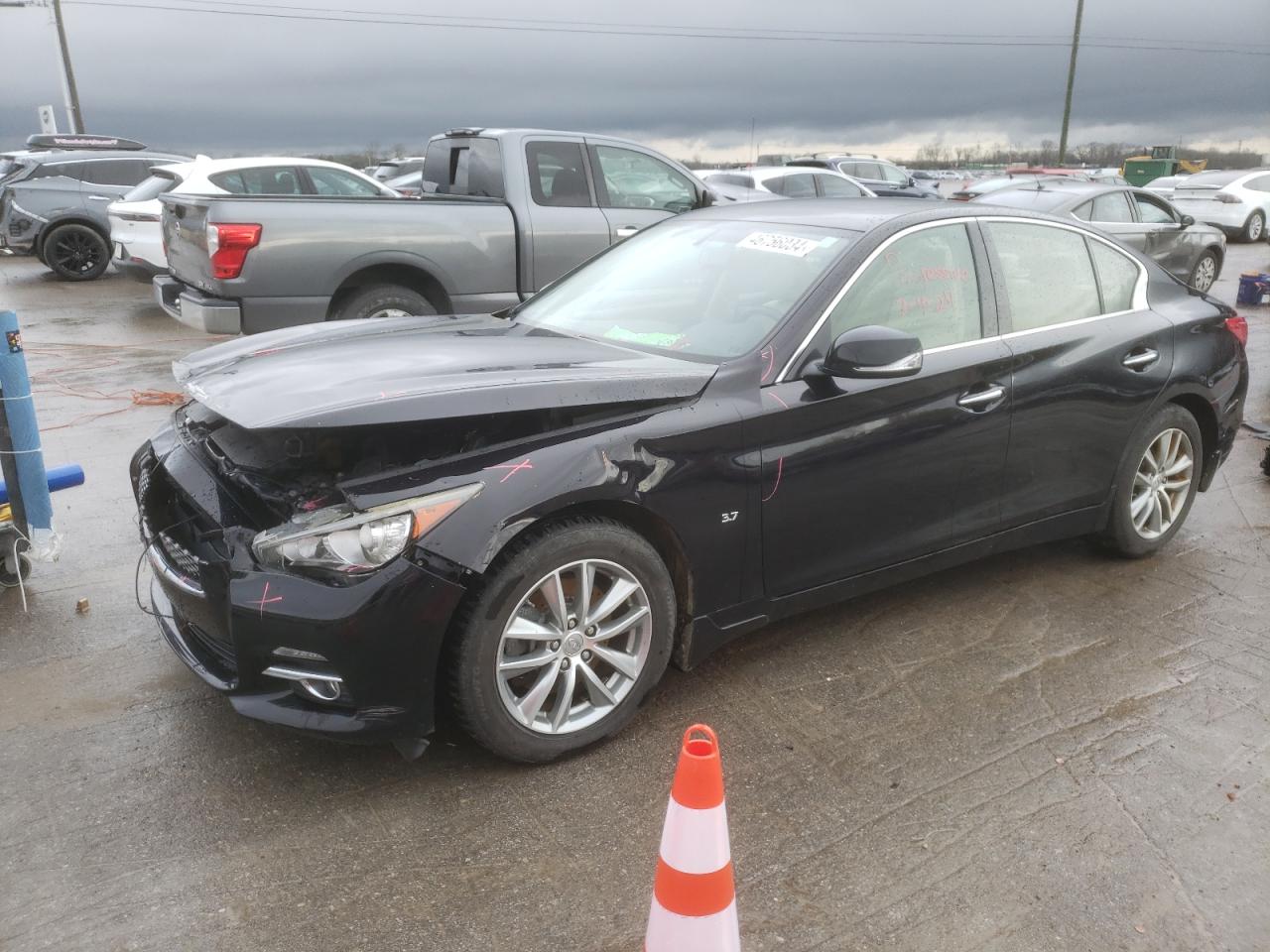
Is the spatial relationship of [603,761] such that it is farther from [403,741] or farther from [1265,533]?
[1265,533]

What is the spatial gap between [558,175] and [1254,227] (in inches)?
794

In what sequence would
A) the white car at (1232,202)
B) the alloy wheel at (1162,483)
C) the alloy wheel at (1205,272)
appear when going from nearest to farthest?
the alloy wheel at (1162,483)
the alloy wheel at (1205,272)
the white car at (1232,202)

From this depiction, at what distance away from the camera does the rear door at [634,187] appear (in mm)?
8656

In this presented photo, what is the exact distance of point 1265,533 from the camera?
5.39m

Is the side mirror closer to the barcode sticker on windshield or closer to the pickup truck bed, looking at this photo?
the barcode sticker on windshield

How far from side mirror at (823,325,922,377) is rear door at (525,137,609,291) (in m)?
5.10

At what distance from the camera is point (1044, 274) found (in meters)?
4.40

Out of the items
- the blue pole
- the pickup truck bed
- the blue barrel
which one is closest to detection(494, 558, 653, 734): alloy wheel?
the blue pole

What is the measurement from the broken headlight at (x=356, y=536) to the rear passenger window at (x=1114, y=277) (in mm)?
3198

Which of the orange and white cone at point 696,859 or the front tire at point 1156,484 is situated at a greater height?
the orange and white cone at point 696,859

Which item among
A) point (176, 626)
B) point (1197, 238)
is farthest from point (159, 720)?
point (1197, 238)

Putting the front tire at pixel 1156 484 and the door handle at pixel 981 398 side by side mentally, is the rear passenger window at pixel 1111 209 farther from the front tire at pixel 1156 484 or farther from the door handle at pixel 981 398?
the door handle at pixel 981 398

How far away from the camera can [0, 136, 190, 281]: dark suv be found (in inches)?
576

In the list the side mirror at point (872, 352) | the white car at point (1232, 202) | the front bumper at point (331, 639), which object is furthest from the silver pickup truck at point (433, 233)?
the white car at point (1232, 202)
